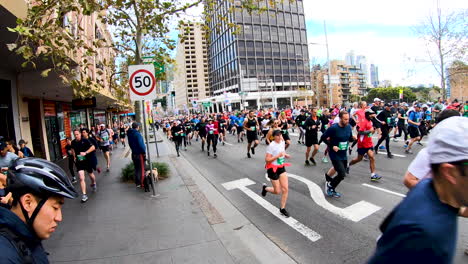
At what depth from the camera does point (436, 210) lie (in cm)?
115

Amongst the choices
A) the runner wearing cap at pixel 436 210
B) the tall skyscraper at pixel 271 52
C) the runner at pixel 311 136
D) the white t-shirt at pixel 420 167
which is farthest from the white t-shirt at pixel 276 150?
the tall skyscraper at pixel 271 52

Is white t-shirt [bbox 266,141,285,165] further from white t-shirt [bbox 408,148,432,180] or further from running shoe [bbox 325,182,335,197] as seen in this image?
white t-shirt [bbox 408,148,432,180]

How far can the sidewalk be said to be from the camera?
3.87 m

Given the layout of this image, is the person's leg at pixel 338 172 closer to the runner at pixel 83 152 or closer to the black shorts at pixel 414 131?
the black shorts at pixel 414 131

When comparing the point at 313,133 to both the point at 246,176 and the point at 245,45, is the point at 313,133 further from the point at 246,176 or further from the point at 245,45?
the point at 245,45

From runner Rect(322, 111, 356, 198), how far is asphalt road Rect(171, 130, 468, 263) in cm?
30

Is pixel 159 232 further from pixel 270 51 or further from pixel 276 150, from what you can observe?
pixel 270 51

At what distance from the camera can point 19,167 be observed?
1.50 metres

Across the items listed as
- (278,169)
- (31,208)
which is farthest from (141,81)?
(31,208)

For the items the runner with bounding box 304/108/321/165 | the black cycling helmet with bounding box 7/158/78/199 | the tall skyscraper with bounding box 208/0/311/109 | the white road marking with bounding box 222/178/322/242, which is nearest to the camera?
the black cycling helmet with bounding box 7/158/78/199

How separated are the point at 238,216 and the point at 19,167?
14.2ft

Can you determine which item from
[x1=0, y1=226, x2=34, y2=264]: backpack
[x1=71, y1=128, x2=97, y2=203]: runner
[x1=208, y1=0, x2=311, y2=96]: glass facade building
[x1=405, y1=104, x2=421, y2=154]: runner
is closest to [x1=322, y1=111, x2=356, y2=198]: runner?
[x1=405, y1=104, x2=421, y2=154]: runner

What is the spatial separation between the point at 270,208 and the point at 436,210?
4.76 metres

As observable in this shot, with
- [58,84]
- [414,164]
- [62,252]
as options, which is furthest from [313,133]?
[58,84]
